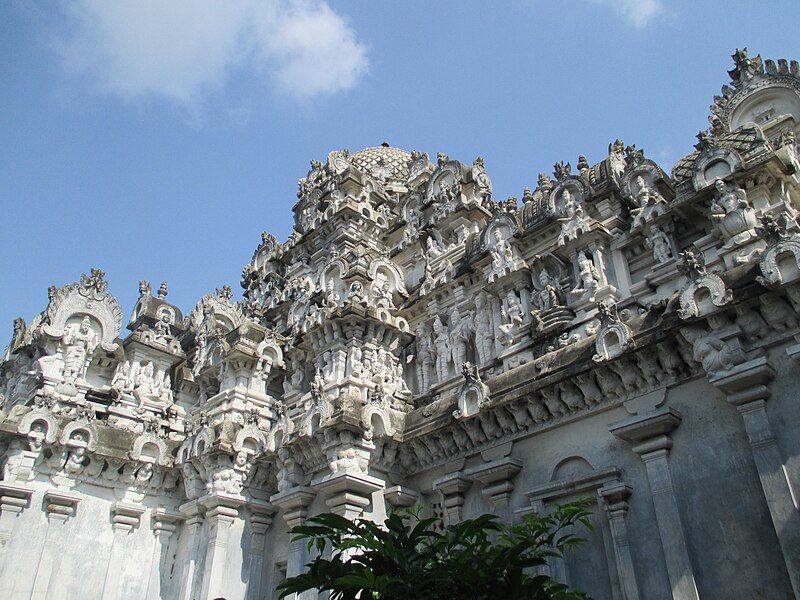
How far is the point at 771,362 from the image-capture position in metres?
10.7

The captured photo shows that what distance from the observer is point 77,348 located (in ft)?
78.9

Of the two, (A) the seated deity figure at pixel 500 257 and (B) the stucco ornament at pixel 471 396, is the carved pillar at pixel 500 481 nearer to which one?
(B) the stucco ornament at pixel 471 396

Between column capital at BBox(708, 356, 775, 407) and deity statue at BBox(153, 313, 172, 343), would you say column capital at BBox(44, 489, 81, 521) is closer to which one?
deity statue at BBox(153, 313, 172, 343)

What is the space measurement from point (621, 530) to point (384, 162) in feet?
106

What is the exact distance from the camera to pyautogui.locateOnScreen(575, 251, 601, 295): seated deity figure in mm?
17031

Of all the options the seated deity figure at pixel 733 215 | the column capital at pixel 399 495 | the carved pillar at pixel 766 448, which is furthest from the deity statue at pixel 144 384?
the carved pillar at pixel 766 448

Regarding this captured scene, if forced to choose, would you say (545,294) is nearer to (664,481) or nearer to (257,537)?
(664,481)

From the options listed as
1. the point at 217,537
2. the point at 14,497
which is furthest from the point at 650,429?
the point at 14,497

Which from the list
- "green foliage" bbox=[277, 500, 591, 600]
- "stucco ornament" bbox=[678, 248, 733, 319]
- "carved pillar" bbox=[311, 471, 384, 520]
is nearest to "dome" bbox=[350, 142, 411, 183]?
"carved pillar" bbox=[311, 471, 384, 520]

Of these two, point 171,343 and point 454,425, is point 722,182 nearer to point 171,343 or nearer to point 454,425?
point 454,425

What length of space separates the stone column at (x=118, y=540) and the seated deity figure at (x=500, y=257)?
1287cm

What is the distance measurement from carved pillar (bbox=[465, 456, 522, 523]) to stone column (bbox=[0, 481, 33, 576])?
12738mm

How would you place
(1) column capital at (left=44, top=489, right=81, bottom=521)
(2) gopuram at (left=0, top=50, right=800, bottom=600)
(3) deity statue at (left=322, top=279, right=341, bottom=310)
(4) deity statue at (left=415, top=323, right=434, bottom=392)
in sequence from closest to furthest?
(2) gopuram at (left=0, top=50, right=800, bottom=600) → (1) column capital at (left=44, top=489, right=81, bottom=521) → (4) deity statue at (left=415, top=323, right=434, bottom=392) → (3) deity statue at (left=322, top=279, right=341, bottom=310)

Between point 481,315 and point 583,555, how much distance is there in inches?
340
